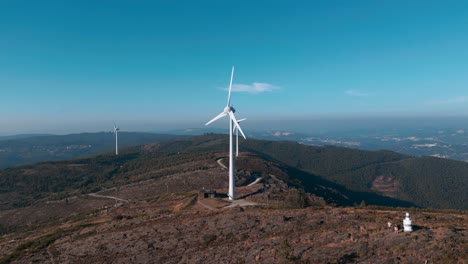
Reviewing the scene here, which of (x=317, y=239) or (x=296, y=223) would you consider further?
(x=296, y=223)

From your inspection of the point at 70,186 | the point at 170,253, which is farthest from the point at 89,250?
the point at 70,186

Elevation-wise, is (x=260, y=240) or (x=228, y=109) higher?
(x=228, y=109)

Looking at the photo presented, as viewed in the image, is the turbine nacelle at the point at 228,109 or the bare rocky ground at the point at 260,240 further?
the turbine nacelle at the point at 228,109

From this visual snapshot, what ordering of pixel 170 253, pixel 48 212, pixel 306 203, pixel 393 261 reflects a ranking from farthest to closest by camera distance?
pixel 48 212
pixel 306 203
pixel 170 253
pixel 393 261

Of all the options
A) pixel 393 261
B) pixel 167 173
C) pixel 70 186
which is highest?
pixel 393 261

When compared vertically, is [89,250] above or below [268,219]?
below

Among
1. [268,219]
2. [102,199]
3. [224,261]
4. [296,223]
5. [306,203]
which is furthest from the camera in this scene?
[102,199]

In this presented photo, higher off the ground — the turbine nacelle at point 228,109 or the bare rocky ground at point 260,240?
the turbine nacelle at point 228,109

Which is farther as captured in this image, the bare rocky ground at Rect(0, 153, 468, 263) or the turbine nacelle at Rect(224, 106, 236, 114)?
the turbine nacelle at Rect(224, 106, 236, 114)

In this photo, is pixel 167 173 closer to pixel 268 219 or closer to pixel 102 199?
pixel 102 199

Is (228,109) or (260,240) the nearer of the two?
(260,240)

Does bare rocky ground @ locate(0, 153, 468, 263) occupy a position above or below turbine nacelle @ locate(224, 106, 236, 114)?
below
